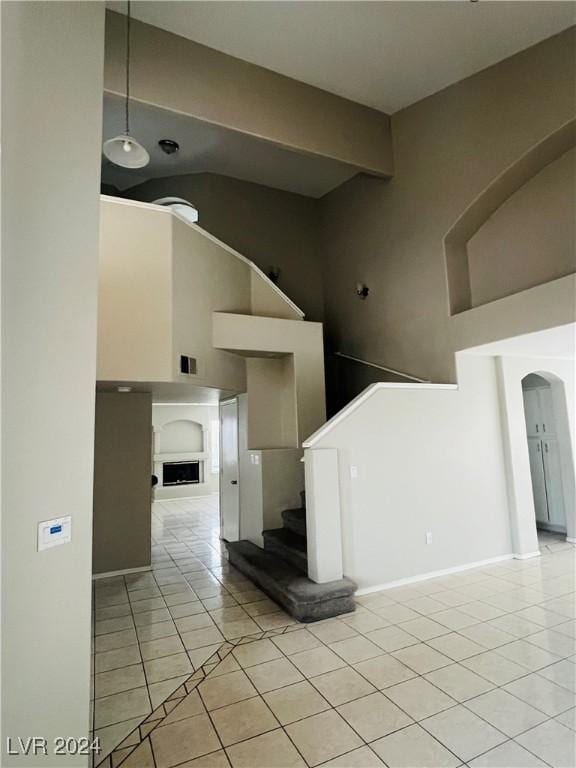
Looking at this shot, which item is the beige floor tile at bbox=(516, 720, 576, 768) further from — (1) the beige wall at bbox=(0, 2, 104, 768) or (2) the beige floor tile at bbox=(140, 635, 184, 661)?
(2) the beige floor tile at bbox=(140, 635, 184, 661)

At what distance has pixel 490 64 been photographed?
4762mm

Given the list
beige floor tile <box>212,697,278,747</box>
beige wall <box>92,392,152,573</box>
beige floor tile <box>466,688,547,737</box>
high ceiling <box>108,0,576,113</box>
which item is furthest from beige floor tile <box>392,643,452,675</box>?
high ceiling <box>108,0,576,113</box>

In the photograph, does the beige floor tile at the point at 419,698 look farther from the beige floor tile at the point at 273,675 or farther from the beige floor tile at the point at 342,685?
the beige floor tile at the point at 273,675

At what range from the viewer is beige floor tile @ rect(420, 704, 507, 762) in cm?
210

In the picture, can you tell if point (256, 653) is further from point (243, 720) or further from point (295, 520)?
point (295, 520)

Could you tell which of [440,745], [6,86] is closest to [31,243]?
[6,86]

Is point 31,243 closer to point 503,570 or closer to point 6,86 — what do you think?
point 6,86

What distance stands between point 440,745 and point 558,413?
16.7 feet

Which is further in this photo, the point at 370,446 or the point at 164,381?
the point at 370,446

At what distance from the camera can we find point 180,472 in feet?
35.7

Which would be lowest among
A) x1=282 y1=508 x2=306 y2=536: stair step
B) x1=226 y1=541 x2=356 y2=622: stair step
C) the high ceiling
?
x1=226 y1=541 x2=356 y2=622: stair step

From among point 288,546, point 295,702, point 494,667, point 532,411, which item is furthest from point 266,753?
point 532,411

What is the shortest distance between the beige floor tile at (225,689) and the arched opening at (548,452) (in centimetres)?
488

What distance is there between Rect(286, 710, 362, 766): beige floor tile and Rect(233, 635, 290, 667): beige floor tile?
711 mm
